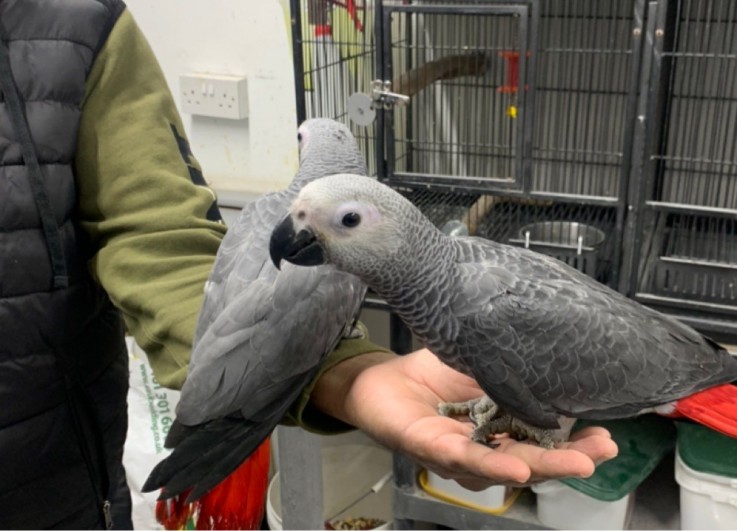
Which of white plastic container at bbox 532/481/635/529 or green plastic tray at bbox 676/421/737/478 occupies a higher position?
green plastic tray at bbox 676/421/737/478

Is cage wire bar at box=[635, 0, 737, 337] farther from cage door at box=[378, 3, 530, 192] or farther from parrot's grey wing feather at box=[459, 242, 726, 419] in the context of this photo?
parrot's grey wing feather at box=[459, 242, 726, 419]

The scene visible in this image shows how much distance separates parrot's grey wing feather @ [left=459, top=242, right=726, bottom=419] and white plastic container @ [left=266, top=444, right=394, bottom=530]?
1058 mm

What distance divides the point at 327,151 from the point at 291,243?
0.37 metres

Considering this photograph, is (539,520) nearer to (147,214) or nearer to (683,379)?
(683,379)

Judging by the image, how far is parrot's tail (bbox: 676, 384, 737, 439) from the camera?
0.84m

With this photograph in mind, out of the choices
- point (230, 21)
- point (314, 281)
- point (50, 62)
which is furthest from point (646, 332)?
point (230, 21)

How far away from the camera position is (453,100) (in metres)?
1.55

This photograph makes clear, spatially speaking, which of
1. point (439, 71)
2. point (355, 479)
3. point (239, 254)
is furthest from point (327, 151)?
point (355, 479)

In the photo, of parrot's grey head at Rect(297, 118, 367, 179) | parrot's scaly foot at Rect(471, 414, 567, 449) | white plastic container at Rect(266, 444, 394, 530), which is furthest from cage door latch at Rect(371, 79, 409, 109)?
white plastic container at Rect(266, 444, 394, 530)

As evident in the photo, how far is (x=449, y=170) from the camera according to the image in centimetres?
158

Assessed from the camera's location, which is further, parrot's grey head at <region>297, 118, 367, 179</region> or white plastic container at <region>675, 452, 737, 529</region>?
white plastic container at <region>675, 452, 737, 529</region>

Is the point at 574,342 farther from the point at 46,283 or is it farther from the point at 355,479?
the point at 355,479

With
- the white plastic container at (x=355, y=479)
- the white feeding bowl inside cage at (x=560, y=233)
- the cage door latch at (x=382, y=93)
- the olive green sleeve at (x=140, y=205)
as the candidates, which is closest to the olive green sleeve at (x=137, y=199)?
the olive green sleeve at (x=140, y=205)

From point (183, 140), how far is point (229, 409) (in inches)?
12.0
